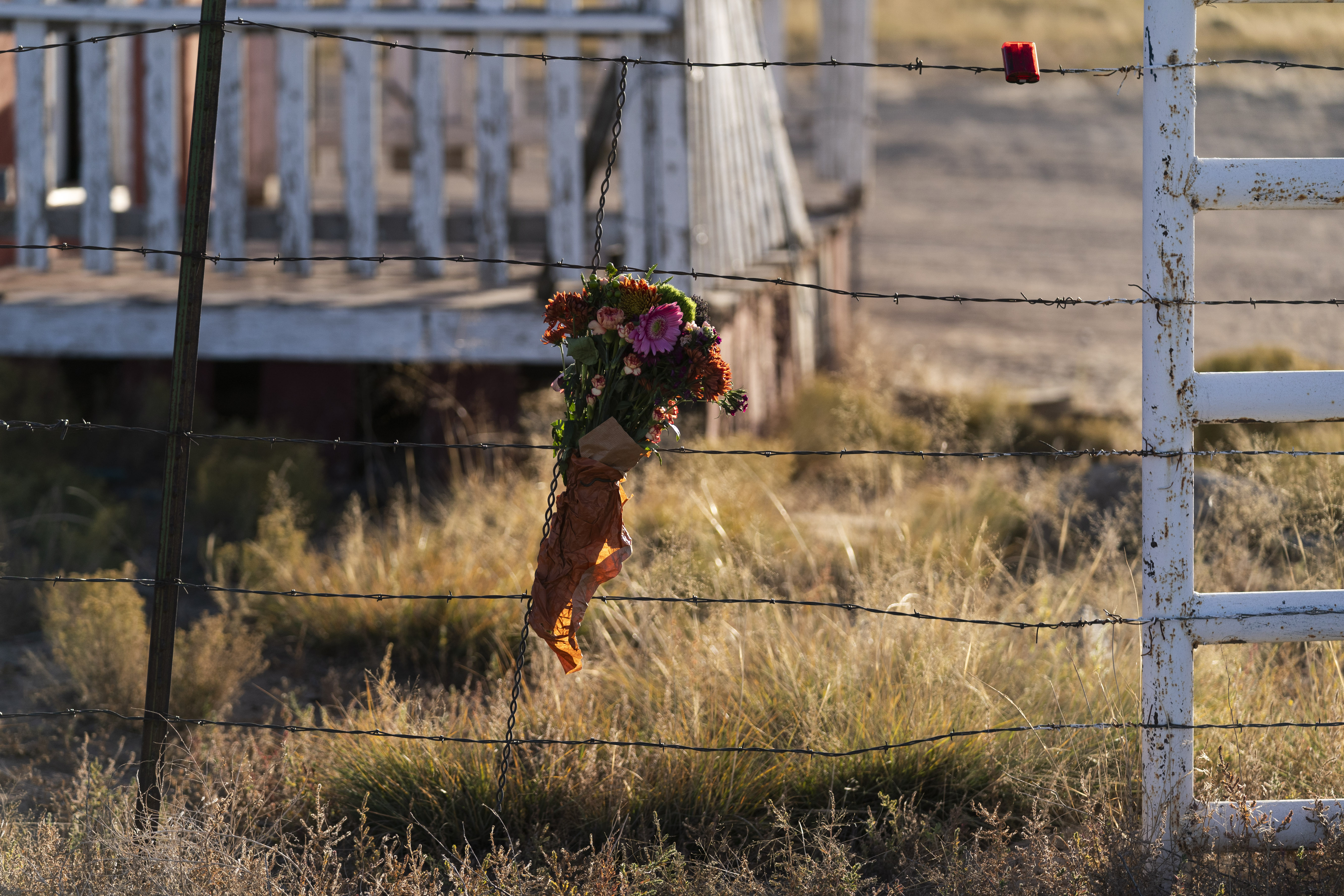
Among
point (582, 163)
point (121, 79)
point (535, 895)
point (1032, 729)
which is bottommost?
point (535, 895)

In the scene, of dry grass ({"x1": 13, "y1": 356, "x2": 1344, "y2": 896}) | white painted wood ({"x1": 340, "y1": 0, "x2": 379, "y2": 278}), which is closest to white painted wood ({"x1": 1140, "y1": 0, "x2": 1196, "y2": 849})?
dry grass ({"x1": 13, "y1": 356, "x2": 1344, "y2": 896})

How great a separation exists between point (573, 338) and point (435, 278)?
12.1 ft

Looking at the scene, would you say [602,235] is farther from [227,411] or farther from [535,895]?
[535,895]

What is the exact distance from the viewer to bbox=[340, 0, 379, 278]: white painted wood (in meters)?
5.23

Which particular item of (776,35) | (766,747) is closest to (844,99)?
(776,35)

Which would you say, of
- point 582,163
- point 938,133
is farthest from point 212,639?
point 938,133

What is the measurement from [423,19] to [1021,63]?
301cm

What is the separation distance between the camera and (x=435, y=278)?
5.99 meters

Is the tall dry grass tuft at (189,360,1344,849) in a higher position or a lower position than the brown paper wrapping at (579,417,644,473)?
lower

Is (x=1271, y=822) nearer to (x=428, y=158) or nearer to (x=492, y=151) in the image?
(x=492, y=151)

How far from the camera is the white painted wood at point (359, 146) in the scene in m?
5.23

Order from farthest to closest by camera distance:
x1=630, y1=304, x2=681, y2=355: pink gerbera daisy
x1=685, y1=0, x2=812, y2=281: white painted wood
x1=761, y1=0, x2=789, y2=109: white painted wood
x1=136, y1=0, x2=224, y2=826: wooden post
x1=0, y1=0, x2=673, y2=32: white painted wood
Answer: x1=761, y1=0, x2=789, y2=109: white painted wood, x1=685, y1=0, x2=812, y2=281: white painted wood, x1=0, y1=0, x2=673, y2=32: white painted wood, x1=136, y1=0, x2=224, y2=826: wooden post, x1=630, y1=304, x2=681, y2=355: pink gerbera daisy

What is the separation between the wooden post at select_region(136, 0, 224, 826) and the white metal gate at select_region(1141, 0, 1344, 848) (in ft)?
6.19

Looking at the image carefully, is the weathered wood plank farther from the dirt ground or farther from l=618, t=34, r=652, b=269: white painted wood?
the dirt ground
